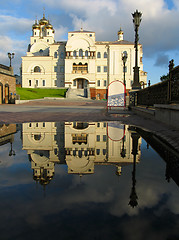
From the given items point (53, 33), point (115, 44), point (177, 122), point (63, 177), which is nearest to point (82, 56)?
Answer: point (115, 44)

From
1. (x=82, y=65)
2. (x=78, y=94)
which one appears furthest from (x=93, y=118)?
(x=82, y=65)

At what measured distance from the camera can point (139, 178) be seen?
101 inches

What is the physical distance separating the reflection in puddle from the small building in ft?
102

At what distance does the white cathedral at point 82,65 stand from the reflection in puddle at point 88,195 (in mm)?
53511

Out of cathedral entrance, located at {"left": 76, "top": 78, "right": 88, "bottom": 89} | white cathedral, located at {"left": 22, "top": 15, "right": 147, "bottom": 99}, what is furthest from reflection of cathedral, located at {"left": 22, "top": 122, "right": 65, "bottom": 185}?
cathedral entrance, located at {"left": 76, "top": 78, "right": 88, "bottom": 89}

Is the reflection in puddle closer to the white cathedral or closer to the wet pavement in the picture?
the wet pavement

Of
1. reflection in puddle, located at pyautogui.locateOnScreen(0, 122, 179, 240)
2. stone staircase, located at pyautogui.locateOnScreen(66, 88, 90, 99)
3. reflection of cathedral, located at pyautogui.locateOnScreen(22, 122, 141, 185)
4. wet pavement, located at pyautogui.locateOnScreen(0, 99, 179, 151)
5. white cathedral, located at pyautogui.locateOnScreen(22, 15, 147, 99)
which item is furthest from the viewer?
white cathedral, located at pyautogui.locateOnScreen(22, 15, 147, 99)

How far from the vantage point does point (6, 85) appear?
33.2m

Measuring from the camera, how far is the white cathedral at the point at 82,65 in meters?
59.2

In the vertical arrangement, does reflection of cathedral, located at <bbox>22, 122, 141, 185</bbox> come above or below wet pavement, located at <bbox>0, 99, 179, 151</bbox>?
below

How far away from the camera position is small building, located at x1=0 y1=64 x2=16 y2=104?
32031mm

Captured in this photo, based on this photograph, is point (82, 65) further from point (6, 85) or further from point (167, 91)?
point (167, 91)

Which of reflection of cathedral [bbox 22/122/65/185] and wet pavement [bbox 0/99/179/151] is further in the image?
wet pavement [bbox 0/99/179/151]

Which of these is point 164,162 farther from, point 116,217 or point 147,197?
point 116,217
